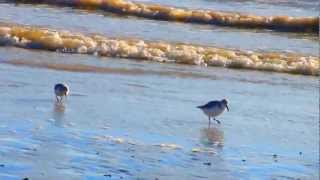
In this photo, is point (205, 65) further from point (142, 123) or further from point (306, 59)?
point (142, 123)

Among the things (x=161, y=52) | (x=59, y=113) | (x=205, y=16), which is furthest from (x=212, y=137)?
(x=205, y=16)

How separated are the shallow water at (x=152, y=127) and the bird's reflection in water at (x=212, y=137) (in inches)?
0.5

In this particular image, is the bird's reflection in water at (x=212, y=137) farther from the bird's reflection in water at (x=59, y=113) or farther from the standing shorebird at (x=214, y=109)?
the bird's reflection in water at (x=59, y=113)

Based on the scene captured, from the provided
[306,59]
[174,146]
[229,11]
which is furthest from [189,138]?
[229,11]

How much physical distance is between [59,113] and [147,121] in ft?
3.21

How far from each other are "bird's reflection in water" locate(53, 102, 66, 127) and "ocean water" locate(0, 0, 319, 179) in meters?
0.02

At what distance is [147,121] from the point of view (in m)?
11.1

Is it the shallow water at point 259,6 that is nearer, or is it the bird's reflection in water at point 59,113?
the bird's reflection in water at point 59,113

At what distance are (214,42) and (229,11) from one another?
9645mm

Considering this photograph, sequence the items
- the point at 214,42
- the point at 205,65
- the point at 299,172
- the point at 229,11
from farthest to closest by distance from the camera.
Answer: the point at 229,11 < the point at 214,42 < the point at 205,65 < the point at 299,172

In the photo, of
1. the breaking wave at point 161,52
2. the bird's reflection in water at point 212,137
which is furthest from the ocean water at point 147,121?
the breaking wave at point 161,52

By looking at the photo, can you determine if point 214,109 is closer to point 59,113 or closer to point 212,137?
point 212,137

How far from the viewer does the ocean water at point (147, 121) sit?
868cm

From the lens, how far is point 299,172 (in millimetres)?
8953
